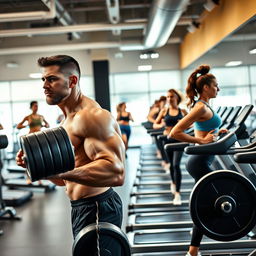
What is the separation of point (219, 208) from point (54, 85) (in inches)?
61.3

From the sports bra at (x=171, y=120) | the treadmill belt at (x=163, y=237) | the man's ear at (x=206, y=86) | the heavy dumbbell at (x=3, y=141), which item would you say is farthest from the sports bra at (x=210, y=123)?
the sports bra at (x=171, y=120)

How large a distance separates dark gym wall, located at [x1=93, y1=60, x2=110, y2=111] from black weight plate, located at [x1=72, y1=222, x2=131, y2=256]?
10.4 meters

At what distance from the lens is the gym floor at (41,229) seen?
3828 mm

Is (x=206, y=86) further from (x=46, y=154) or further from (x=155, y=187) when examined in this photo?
(x=155, y=187)

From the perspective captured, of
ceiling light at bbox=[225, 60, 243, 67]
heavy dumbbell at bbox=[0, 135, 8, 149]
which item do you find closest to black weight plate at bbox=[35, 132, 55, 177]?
heavy dumbbell at bbox=[0, 135, 8, 149]

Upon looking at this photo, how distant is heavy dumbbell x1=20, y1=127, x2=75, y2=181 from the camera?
133 centimetres

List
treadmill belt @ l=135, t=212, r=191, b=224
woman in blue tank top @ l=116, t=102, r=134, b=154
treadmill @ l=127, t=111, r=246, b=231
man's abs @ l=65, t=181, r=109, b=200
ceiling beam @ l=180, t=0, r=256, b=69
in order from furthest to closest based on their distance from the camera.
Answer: woman in blue tank top @ l=116, t=102, r=134, b=154, ceiling beam @ l=180, t=0, r=256, b=69, treadmill belt @ l=135, t=212, r=191, b=224, treadmill @ l=127, t=111, r=246, b=231, man's abs @ l=65, t=181, r=109, b=200

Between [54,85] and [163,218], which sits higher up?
[54,85]

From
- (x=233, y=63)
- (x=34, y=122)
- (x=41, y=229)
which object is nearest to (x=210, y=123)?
(x=41, y=229)

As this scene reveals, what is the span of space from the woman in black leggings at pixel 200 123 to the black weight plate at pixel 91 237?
129 centimetres

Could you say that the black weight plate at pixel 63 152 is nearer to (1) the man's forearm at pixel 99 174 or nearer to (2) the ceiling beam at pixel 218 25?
(1) the man's forearm at pixel 99 174

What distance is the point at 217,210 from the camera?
2756mm

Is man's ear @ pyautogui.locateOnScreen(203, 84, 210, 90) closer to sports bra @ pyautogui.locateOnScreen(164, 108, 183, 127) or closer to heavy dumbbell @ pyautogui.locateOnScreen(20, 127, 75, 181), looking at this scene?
heavy dumbbell @ pyautogui.locateOnScreen(20, 127, 75, 181)

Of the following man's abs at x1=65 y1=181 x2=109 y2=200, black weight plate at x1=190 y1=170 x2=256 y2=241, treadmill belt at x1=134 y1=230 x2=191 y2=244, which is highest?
man's abs at x1=65 y1=181 x2=109 y2=200
